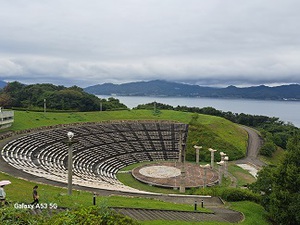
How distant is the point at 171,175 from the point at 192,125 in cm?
2227

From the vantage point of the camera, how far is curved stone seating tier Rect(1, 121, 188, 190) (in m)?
30.9

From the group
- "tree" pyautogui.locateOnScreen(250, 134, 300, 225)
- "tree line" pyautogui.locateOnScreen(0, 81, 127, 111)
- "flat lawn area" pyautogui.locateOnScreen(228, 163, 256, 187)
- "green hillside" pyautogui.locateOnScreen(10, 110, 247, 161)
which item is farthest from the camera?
"tree line" pyautogui.locateOnScreen(0, 81, 127, 111)

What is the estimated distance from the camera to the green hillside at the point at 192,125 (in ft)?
167

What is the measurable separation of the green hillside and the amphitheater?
2.55m

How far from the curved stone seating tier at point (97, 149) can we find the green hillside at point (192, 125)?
2586mm

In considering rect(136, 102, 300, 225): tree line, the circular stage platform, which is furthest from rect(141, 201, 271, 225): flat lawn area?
the circular stage platform

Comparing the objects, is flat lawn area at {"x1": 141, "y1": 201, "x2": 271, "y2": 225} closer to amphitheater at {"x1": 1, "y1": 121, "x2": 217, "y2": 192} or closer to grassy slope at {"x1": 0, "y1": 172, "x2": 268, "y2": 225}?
grassy slope at {"x1": 0, "y1": 172, "x2": 268, "y2": 225}

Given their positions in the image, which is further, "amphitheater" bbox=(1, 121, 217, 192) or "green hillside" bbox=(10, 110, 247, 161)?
"green hillside" bbox=(10, 110, 247, 161)

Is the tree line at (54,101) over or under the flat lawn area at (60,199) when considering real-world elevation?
over

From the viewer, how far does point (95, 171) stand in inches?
1401

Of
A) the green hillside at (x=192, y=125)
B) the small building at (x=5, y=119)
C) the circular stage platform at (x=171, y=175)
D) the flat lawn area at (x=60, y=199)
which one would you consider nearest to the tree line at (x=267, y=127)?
the green hillside at (x=192, y=125)

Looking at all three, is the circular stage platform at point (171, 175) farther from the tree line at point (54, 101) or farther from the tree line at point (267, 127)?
the tree line at point (54, 101)

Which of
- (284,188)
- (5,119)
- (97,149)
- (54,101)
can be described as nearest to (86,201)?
(284,188)

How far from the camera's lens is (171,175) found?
3694cm
